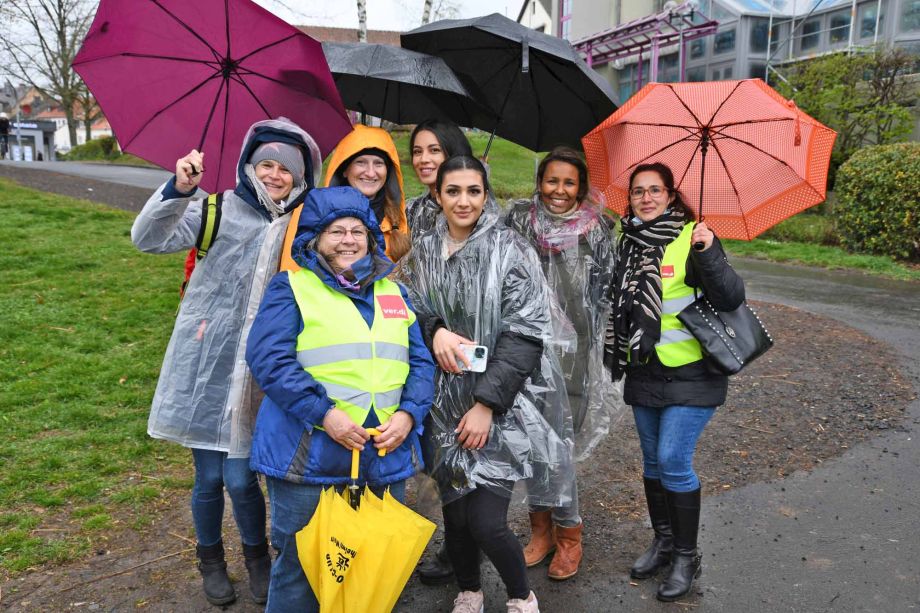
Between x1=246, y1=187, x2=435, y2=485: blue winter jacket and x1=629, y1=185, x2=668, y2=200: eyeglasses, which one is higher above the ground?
x1=629, y1=185, x2=668, y2=200: eyeglasses

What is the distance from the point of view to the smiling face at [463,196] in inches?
108

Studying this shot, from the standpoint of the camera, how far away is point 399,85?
3705 millimetres

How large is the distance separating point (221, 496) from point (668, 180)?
2.32 metres

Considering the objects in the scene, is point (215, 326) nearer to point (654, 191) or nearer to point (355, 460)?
point (355, 460)

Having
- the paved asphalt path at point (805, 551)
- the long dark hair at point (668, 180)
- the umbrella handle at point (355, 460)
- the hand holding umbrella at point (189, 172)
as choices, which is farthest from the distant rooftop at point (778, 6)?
the umbrella handle at point (355, 460)

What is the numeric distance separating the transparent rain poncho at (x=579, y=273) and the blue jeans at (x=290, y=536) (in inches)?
42.7

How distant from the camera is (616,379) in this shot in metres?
3.18

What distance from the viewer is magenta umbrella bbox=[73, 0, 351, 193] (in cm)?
275

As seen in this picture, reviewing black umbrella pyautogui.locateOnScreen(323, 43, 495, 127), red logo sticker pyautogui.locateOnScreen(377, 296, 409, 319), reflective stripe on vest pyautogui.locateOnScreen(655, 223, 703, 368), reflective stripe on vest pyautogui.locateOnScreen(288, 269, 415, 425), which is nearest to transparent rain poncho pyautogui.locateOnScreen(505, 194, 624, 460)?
reflective stripe on vest pyautogui.locateOnScreen(655, 223, 703, 368)

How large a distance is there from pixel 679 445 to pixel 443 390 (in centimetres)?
104

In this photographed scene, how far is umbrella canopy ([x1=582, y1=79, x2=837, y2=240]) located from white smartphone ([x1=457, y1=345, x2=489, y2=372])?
1.12 metres

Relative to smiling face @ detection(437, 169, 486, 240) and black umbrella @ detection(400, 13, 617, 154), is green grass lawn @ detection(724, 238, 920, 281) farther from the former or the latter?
smiling face @ detection(437, 169, 486, 240)

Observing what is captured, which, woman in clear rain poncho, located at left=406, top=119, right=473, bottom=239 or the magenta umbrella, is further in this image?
woman in clear rain poncho, located at left=406, top=119, right=473, bottom=239

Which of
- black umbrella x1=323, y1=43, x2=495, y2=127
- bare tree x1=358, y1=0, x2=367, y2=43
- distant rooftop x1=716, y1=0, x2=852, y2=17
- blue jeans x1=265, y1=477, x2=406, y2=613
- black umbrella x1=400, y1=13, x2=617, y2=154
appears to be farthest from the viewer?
distant rooftop x1=716, y1=0, x2=852, y2=17
